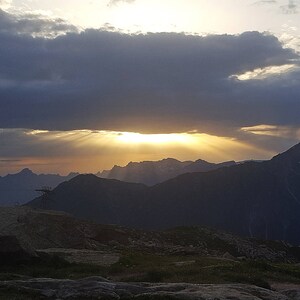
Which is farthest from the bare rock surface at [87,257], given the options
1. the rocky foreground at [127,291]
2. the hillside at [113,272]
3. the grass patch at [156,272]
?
the rocky foreground at [127,291]

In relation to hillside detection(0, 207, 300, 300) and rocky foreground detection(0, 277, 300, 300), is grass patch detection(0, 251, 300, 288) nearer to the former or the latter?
hillside detection(0, 207, 300, 300)

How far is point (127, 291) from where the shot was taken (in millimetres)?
24359

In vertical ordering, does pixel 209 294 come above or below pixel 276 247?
above

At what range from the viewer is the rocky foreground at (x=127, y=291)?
923 inches

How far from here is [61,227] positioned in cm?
7494

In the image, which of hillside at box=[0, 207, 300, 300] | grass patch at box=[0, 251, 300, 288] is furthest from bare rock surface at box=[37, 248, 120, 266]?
grass patch at box=[0, 251, 300, 288]

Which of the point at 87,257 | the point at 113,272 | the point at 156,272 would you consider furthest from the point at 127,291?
the point at 87,257

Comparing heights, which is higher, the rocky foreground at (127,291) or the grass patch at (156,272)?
the rocky foreground at (127,291)

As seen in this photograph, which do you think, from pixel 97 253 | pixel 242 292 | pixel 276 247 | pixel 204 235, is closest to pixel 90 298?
pixel 242 292

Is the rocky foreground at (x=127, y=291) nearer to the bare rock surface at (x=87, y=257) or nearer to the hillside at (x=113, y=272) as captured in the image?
the hillside at (x=113, y=272)

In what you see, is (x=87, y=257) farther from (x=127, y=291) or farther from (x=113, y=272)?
(x=127, y=291)

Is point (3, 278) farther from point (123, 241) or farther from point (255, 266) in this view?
point (123, 241)

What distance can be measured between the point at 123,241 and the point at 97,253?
2274 centimetres

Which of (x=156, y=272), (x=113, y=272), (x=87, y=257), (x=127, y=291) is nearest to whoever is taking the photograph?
(x=127, y=291)
